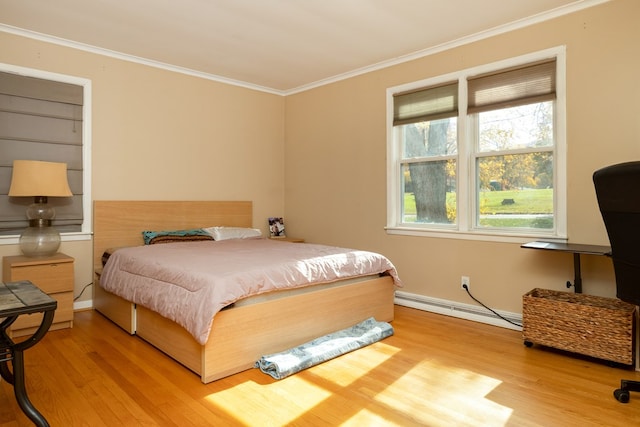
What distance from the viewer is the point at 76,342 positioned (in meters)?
2.94

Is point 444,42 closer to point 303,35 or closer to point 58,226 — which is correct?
point 303,35

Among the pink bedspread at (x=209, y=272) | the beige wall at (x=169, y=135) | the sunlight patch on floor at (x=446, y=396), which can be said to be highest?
the beige wall at (x=169, y=135)

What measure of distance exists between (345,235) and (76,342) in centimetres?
276

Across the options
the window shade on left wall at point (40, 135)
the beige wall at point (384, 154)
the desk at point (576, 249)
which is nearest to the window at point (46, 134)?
the window shade on left wall at point (40, 135)

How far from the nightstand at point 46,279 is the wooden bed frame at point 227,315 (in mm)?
330

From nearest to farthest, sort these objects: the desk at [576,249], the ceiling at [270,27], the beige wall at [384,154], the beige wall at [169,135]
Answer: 1. the desk at [576,249]
2. the beige wall at [384,154]
3. the ceiling at [270,27]
4. the beige wall at [169,135]

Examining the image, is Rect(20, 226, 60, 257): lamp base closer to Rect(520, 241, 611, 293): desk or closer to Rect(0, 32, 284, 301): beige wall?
Rect(0, 32, 284, 301): beige wall

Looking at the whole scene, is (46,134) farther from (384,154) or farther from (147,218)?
(384,154)

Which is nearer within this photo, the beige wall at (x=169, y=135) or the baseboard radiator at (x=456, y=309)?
the baseboard radiator at (x=456, y=309)

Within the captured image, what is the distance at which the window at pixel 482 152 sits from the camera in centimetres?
320

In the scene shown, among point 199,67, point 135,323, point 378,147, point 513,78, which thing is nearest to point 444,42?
point 513,78

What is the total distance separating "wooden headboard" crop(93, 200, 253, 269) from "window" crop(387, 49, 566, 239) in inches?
76.3

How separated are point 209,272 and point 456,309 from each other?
7.60 ft

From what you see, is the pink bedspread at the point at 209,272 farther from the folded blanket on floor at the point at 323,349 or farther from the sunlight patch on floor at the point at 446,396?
the sunlight patch on floor at the point at 446,396
